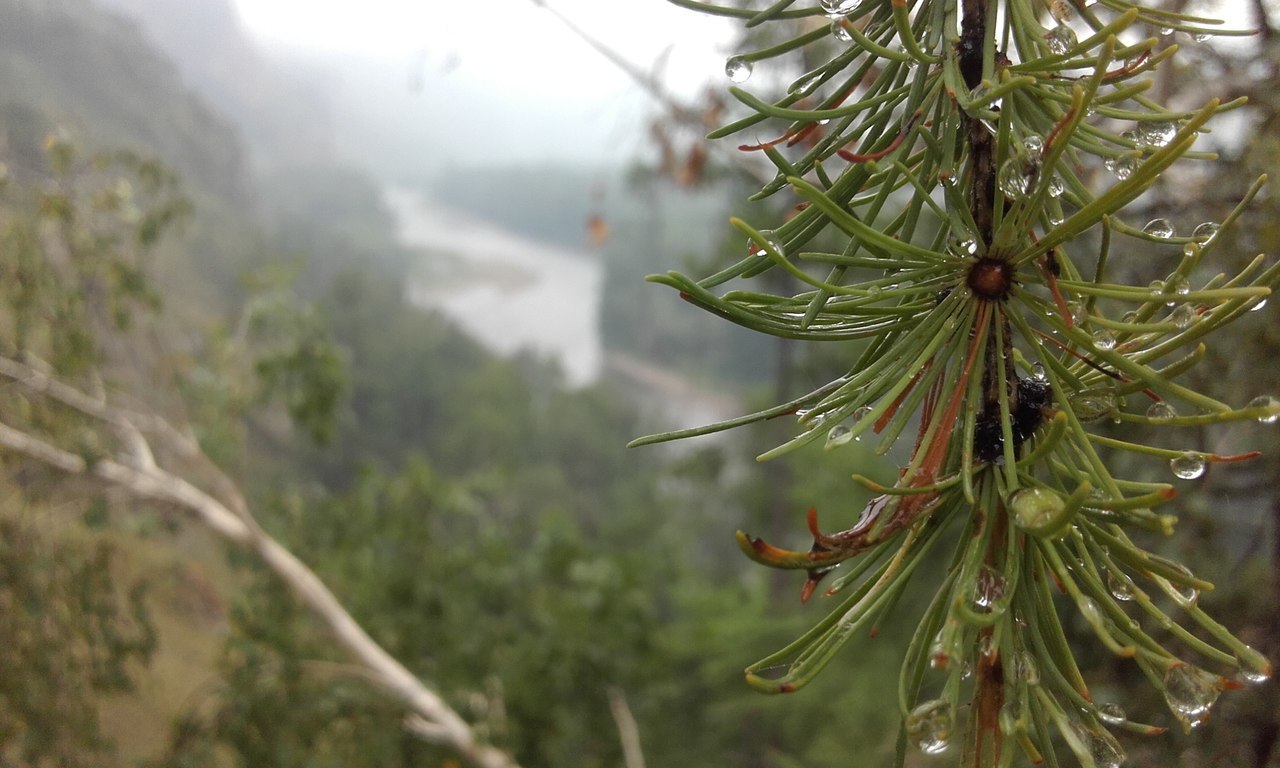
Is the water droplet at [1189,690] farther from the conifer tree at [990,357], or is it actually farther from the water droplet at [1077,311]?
the water droplet at [1077,311]

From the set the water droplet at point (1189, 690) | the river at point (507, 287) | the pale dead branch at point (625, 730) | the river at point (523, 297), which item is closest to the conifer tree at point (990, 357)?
the water droplet at point (1189, 690)

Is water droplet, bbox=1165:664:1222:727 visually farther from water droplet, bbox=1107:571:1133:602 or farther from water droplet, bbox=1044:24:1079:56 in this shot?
water droplet, bbox=1044:24:1079:56

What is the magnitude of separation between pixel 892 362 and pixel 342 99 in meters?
17.0

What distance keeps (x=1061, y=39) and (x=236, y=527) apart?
3.06 m

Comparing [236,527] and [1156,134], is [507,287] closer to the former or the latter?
[236,527]

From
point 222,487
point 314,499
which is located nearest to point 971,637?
point 222,487

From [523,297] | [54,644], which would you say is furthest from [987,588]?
[523,297]

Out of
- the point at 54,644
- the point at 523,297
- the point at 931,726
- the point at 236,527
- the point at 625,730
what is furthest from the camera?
the point at 523,297

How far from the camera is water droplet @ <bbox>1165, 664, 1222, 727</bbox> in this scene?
1.10 ft

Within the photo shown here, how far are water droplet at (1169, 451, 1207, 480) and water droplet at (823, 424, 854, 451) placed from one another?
0.16m

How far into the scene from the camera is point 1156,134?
42 centimetres

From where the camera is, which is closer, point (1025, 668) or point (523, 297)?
point (1025, 668)

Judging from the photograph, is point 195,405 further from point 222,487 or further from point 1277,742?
point 1277,742

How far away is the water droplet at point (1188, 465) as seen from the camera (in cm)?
37
